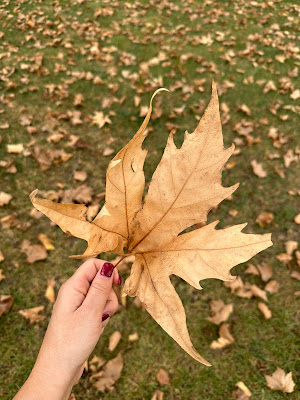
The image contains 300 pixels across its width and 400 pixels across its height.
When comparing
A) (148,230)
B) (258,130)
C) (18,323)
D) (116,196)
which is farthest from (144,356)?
(258,130)

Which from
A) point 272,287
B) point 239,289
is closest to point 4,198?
point 239,289

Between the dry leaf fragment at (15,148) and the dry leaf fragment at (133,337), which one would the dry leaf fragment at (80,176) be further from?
the dry leaf fragment at (133,337)

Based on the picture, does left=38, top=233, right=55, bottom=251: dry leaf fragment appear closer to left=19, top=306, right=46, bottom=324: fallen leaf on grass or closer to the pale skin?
left=19, top=306, right=46, bottom=324: fallen leaf on grass

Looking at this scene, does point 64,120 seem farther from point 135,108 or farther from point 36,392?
point 36,392

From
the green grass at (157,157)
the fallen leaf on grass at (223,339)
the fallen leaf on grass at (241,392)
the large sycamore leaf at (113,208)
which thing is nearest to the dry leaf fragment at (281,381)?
the green grass at (157,157)

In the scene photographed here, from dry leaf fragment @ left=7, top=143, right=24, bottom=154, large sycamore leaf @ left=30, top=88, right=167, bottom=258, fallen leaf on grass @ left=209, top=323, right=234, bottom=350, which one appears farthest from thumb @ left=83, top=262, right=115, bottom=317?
dry leaf fragment @ left=7, top=143, right=24, bottom=154
